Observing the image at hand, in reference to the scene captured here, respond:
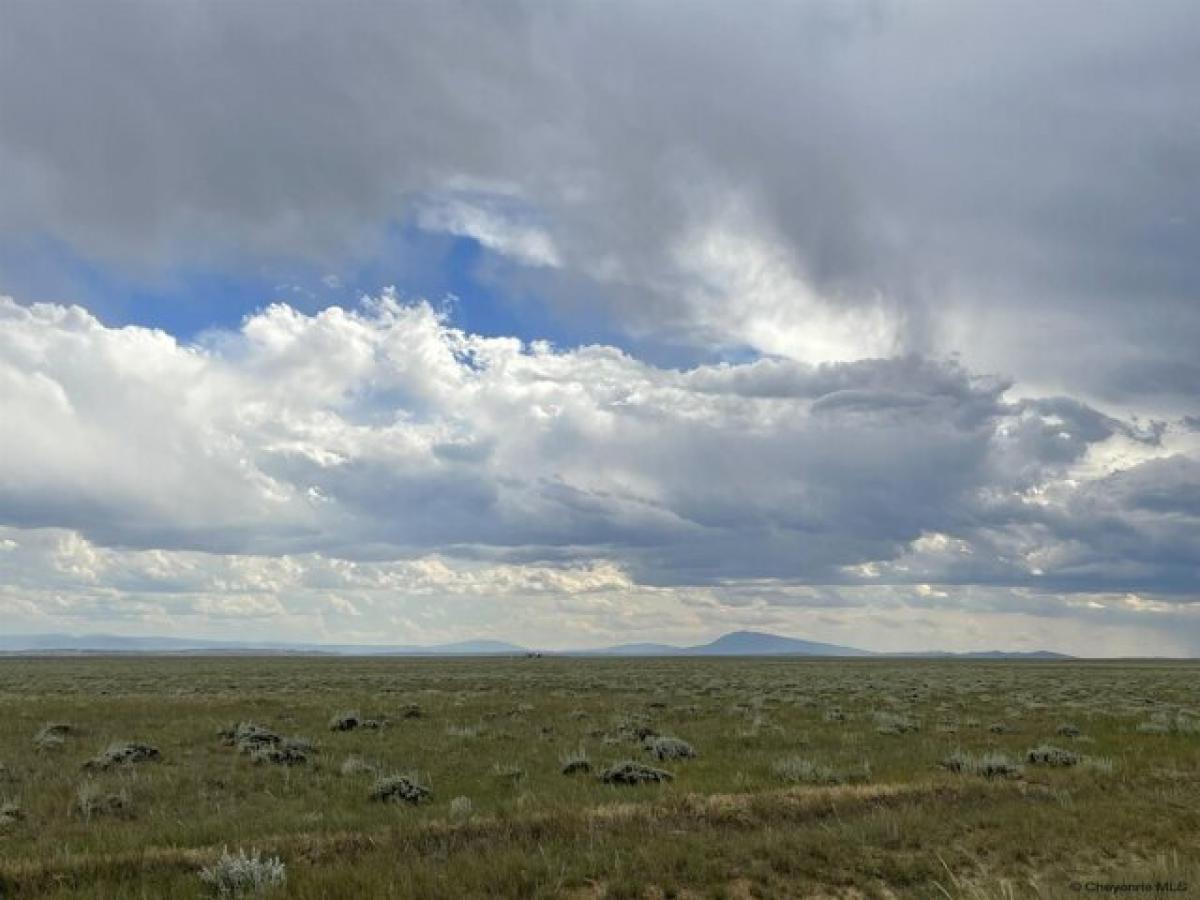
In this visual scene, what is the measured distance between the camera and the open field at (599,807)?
362 inches

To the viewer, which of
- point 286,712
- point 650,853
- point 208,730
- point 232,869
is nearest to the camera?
point 232,869

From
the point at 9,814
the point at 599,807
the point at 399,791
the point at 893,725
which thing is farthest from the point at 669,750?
the point at 9,814

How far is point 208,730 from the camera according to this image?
21.9 meters

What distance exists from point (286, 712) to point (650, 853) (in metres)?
20.9

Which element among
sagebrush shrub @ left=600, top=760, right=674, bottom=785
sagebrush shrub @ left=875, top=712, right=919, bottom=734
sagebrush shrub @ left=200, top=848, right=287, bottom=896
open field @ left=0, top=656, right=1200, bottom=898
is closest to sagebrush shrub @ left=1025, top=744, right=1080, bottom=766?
open field @ left=0, top=656, right=1200, bottom=898

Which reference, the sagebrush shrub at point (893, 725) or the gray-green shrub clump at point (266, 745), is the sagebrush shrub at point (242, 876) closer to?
the gray-green shrub clump at point (266, 745)

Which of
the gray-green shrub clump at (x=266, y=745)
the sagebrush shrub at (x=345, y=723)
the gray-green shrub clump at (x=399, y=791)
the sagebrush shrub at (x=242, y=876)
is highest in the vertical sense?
the sagebrush shrub at (x=242, y=876)

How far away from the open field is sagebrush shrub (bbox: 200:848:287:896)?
8.4 inches

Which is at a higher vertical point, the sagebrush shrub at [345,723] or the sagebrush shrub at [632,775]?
the sagebrush shrub at [632,775]

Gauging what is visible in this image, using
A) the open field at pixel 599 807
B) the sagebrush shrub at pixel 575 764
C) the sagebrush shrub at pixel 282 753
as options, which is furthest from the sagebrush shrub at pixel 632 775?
the sagebrush shrub at pixel 282 753

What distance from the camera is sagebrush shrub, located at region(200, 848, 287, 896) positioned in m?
8.41

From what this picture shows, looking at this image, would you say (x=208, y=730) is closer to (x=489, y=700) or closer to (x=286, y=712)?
(x=286, y=712)

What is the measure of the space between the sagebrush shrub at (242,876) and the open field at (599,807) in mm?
213

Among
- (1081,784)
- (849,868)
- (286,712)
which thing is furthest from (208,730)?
(1081,784)
